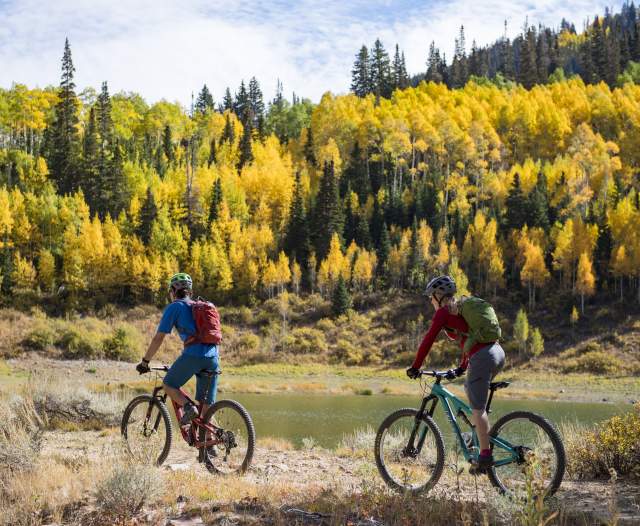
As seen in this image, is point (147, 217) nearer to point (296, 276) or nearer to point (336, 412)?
point (296, 276)

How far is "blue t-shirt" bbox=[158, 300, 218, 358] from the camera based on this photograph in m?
7.29

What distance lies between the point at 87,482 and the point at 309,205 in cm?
7304

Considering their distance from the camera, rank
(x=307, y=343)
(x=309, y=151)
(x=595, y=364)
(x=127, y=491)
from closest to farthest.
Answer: (x=127, y=491) → (x=595, y=364) → (x=307, y=343) → (x=309, y=151)

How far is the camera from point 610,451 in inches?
307

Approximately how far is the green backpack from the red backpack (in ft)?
9.20

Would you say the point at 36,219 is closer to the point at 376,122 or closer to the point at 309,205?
the point at 309,205

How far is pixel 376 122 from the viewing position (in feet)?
288

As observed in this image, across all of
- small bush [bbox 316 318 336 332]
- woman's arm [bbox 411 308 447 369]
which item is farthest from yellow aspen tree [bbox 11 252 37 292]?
woman's arm [bbox 411 308 447 369]

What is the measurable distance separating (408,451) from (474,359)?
1.37 meters

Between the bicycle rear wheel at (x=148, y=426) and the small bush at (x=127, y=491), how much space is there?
1.38 meters

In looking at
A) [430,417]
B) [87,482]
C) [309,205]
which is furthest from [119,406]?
[309,205]

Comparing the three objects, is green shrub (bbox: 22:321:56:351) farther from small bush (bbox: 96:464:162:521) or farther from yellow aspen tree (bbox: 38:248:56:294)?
small bush (bbox: 96:464:162:521)

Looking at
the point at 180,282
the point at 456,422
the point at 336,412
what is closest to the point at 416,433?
the point at 456,422

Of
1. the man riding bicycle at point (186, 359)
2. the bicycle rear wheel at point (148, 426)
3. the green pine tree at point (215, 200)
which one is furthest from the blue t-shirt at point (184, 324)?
the green pine tree at point (215, 200)
